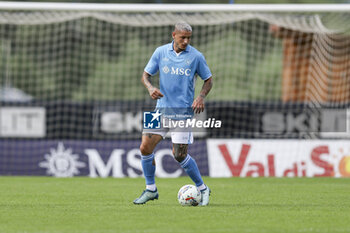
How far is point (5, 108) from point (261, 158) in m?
5.46

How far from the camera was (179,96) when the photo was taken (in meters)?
9.45

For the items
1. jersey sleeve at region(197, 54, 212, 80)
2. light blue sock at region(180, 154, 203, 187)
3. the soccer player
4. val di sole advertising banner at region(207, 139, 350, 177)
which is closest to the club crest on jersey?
the soccer player

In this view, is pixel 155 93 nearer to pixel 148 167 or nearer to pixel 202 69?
pixel 202 69

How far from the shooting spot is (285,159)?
52.9ft

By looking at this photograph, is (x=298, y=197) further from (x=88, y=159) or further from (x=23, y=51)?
(x=23, y=51)

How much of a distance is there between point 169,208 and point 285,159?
7448mm

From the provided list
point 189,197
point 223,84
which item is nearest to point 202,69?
point 189,197

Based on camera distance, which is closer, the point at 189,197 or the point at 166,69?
the point at 189,197

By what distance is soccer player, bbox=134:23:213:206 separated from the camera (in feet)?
30.9

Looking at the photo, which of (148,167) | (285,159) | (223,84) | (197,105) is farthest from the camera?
(223,84)

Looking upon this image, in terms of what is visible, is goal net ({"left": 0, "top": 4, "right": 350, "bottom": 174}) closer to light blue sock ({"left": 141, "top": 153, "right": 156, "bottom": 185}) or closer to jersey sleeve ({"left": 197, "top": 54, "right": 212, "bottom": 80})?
jersey sleeve ({"left": 197, "top": 54, "right": 212, "bottom": 80})

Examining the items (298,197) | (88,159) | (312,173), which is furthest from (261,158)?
(298,197)

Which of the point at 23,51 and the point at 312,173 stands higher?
the point at 23,51

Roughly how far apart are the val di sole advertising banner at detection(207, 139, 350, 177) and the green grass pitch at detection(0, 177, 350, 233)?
6.52 feet
